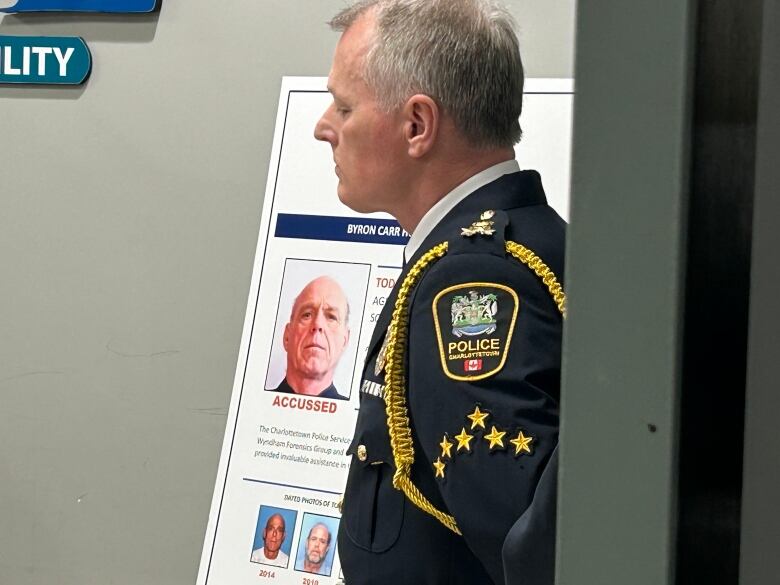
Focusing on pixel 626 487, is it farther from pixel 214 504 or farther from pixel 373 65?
pixel 214 504

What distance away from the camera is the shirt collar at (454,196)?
132 centimetres

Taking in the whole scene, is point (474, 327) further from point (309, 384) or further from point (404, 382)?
point (309, 384)

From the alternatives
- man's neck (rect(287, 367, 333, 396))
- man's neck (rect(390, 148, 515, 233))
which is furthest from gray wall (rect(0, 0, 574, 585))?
man's neck (rect(390, 148, 515, 233))

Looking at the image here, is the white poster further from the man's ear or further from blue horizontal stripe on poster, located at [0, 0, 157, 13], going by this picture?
the man's ear

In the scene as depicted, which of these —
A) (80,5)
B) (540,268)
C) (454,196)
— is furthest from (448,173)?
(80,5)

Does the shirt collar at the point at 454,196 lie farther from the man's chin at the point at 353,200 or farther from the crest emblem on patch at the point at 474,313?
the crest emblem on patch at the point at 474,313

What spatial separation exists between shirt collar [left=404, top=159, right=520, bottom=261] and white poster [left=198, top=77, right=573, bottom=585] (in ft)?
2.12

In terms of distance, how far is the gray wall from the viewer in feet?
7.46

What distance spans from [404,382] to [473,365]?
14 centimetres

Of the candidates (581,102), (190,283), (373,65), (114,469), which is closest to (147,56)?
(190,283)

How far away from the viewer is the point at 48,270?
7.93ft

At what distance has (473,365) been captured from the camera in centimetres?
107

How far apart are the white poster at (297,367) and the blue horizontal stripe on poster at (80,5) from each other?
0.45m

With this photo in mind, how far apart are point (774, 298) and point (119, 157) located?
7.02ft
